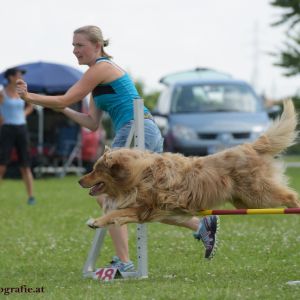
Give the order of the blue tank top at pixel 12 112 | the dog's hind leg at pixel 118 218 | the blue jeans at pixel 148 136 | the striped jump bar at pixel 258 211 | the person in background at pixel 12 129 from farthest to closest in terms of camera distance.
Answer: the blue tank top at pixel 12 112 < the person in background at pixel 12 129 < the blue jeans at pixel 148 136 < the dog's hind leg at pixel 118 218 < the striped jump bar at pixel 258 211

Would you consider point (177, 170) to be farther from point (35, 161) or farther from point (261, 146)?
point (35, 161)

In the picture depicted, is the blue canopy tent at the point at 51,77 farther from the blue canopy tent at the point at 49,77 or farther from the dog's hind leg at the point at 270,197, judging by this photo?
the dog's hind leg at the point at 270,197

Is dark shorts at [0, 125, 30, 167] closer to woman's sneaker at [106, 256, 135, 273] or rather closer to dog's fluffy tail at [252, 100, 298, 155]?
woman's sneaker at [106, 256, 135, 273]

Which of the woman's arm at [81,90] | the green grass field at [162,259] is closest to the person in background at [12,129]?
the green grass field at [162,259]

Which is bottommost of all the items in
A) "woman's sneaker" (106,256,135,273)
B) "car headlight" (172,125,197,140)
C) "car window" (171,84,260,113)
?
"car headlight" (172,125,197,140)

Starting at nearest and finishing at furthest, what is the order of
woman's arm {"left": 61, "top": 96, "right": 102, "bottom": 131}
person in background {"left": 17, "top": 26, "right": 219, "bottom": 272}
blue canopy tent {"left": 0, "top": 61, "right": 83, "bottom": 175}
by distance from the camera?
person in background {"left": 17, "top": 26, "right": 219, "bottom": 272}
woman's arm {"left": 61, "top": 96, "right": 102, "bottom": 131}
blue canopy tent {"left": 0, "top": 61, "right": 83, "bottom": 175}

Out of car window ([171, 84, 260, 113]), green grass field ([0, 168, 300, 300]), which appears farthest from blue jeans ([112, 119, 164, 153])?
car window ([171, 84, 260, 113])

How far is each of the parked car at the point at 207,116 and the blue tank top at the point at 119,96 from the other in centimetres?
1042

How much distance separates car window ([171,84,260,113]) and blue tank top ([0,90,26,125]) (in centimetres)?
449

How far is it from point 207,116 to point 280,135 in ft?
35.9

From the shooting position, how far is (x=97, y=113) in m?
7.37

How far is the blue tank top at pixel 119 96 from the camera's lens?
6957mm

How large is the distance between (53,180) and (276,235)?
449 inches

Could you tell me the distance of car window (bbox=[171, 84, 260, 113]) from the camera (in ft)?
58.2
